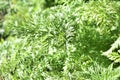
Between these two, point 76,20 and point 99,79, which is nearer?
point 99,79

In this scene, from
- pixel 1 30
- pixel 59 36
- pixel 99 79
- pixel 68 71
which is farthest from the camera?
pixel 1 30

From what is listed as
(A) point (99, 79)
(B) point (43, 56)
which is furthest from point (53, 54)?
(A) point (99, 79)

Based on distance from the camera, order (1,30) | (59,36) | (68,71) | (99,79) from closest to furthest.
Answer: (99,79), (68,71), (59,36), (1,30)

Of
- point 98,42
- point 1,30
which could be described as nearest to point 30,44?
point 98,42

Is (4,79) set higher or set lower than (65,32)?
lower

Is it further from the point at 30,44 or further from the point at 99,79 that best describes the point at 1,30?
the point at 99,79

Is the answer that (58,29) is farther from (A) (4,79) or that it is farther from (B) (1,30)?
(B) (1,30)

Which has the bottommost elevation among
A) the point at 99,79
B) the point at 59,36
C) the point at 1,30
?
the point at 1,30
